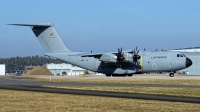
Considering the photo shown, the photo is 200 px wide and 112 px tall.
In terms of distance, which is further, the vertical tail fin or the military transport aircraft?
the vertical tail fin

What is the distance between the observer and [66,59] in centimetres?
6316

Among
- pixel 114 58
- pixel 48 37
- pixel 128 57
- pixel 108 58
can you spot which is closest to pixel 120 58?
pixel 114 58

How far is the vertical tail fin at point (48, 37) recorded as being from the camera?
206 ft

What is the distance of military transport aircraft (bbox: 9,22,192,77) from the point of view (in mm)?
61781

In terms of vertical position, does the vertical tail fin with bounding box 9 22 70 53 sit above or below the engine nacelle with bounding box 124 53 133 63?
above

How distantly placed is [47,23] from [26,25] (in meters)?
3.78

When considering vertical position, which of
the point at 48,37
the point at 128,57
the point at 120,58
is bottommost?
the point at 120,58

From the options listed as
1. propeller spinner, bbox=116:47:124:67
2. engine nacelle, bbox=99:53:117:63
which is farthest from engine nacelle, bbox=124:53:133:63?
engine nacelle, bbox=99:53:117:63

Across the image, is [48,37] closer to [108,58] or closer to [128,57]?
[108,58]

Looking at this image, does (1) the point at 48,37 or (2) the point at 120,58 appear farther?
(1) the point at 48,37

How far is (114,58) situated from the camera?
61.9m

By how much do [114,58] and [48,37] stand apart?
33.7 ft

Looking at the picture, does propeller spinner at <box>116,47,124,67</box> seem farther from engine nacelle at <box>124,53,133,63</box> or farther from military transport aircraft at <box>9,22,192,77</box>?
engine nacelle at <box>124,53,133,63</box>

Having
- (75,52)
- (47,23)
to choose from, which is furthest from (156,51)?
(47,23)
